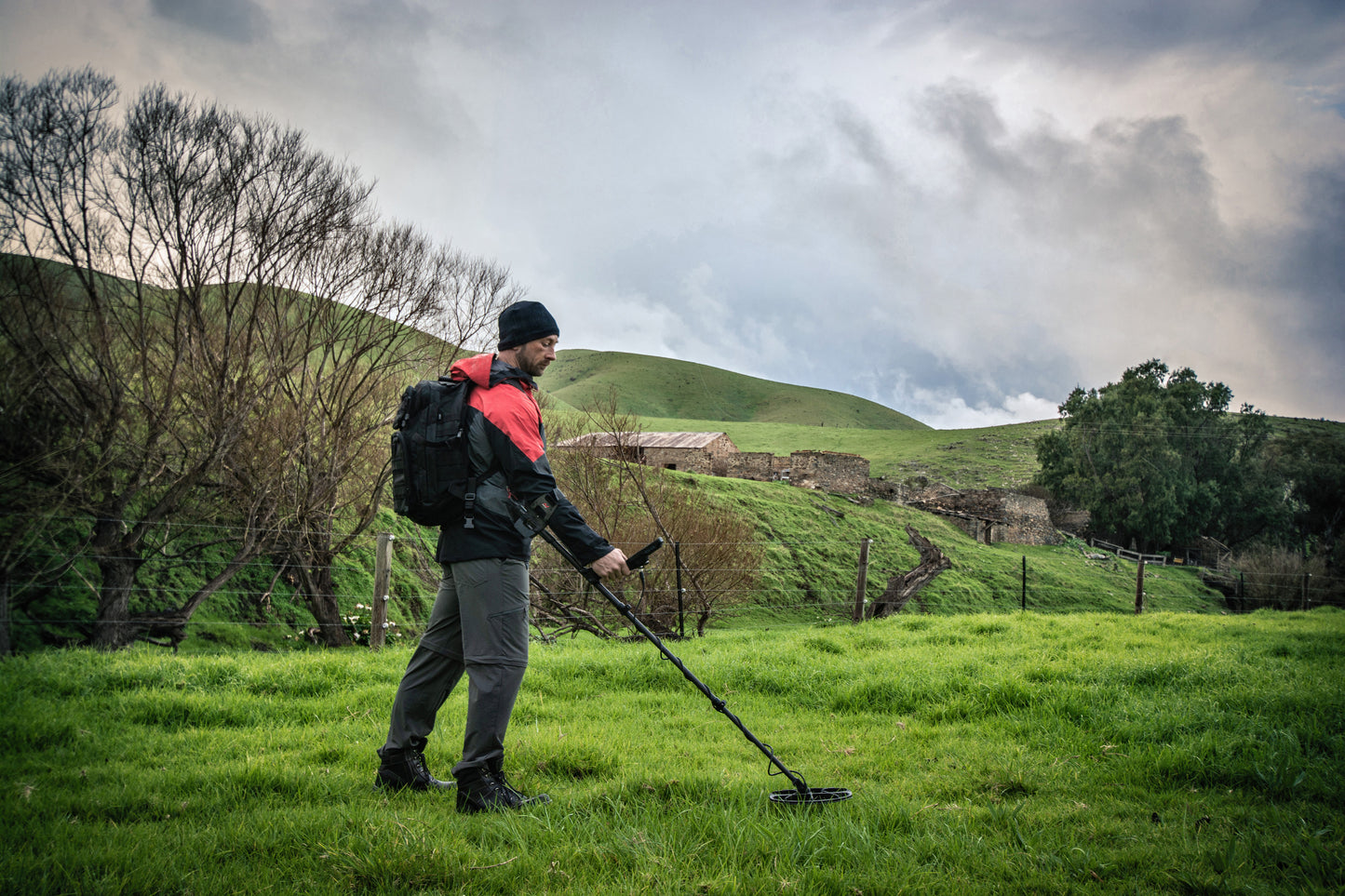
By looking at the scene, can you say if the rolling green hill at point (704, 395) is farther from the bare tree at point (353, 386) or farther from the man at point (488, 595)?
the man at point (488, 595)

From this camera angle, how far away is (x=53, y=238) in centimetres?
909

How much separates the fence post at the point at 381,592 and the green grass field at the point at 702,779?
3.36 feet

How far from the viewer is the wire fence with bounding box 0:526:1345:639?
1009cm

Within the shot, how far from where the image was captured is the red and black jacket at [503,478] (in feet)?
11.5

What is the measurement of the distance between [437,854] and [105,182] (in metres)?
10.6

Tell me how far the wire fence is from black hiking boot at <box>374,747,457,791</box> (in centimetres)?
488

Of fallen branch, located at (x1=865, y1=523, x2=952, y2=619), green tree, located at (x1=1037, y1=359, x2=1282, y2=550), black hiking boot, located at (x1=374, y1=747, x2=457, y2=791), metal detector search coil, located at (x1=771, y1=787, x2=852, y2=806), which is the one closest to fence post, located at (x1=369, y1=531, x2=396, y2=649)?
black hiking boot, located at (x1=374, y1=747, x2=457, y2=791)

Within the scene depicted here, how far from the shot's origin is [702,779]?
382 cm

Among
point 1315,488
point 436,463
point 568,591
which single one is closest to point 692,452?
point 568,591

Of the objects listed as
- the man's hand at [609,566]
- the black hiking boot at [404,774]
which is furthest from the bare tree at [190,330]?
the man's hand at [609,566]

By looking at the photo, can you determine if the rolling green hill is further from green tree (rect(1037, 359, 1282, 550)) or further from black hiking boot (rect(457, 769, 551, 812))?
black hiking boot (rect(457, 769, 551, 812))

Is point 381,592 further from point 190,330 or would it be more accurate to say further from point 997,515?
point 997,515

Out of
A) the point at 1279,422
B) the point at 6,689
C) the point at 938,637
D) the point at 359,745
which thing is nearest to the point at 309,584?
the point at 6,689

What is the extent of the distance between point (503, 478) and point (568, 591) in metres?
9.03
